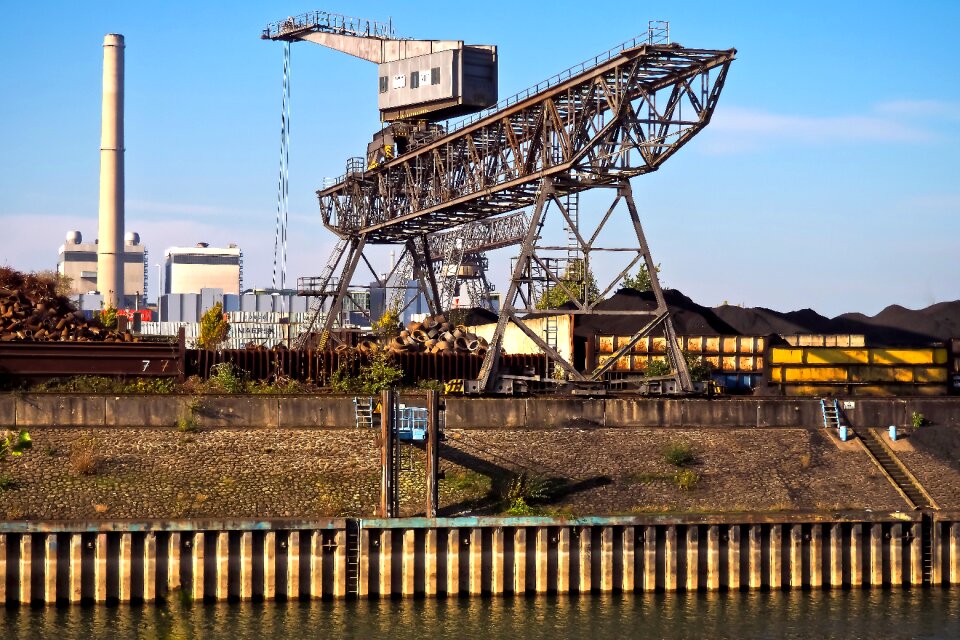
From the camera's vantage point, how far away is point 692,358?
176 ft

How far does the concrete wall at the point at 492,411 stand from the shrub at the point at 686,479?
394cm

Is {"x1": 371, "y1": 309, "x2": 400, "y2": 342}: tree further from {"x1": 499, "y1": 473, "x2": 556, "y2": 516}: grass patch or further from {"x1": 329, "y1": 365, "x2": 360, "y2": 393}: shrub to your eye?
{"x1": 499, "y1": 473, "x2": 556, "y2": 516}: grass patch

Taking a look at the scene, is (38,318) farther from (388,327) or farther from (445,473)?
(388,327)

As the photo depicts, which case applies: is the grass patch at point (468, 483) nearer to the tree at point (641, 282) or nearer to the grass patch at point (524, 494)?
the grass patch at point (524, 494)

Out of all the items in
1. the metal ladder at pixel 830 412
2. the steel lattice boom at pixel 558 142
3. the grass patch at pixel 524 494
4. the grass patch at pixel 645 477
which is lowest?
the grass patch at pixel 524 494

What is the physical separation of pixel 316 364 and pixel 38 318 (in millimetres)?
13671

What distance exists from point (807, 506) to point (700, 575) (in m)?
4.88

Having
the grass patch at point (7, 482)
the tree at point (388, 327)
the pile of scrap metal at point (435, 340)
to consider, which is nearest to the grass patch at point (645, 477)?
the grass patch at point (7, 482)

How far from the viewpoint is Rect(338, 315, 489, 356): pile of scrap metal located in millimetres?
62181

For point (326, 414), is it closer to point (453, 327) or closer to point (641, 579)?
point (641, 579)

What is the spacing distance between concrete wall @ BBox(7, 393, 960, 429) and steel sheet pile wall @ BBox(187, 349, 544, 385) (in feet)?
22.6

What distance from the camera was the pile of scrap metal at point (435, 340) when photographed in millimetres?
62181

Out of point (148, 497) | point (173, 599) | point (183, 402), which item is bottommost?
point (173, 599)

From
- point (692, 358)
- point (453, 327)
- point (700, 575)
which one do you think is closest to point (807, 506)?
point (700, 575)
